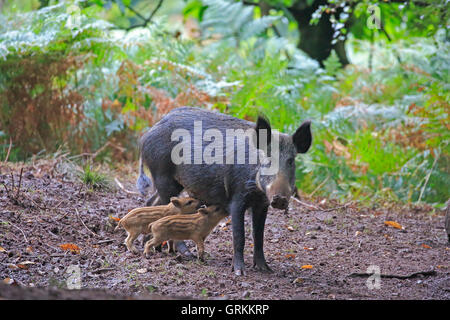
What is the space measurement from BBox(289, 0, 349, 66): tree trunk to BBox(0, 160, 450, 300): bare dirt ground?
6760 mm

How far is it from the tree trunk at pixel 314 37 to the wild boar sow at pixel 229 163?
8.50m

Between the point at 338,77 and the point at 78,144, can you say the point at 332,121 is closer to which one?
the point at 338,77

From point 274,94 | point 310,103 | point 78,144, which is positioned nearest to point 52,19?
point 78,144

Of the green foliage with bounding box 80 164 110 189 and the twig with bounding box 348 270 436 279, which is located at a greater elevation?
the green foliage with bounding box 80 164 110 189

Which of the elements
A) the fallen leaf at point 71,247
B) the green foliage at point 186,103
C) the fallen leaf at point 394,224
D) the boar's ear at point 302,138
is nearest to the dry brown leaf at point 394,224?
Answer: the fallen leaf at point 394,224

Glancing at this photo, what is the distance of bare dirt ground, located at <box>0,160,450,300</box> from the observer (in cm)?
446

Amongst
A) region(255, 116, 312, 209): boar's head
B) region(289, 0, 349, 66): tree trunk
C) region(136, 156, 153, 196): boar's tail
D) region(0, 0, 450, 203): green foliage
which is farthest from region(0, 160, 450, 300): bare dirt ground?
region(289, 0, 349, 66): tree trunk

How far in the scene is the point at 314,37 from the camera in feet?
44.7

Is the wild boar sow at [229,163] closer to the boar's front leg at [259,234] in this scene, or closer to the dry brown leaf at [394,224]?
the boar's front leg at [259,234]

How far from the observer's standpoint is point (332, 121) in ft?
29.2

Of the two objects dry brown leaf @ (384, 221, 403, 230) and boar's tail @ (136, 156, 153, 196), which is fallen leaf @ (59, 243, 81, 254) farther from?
dry brown leaf @ (384, 221, 403, 230)

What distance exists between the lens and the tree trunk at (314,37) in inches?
534

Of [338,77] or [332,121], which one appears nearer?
[332,121]
